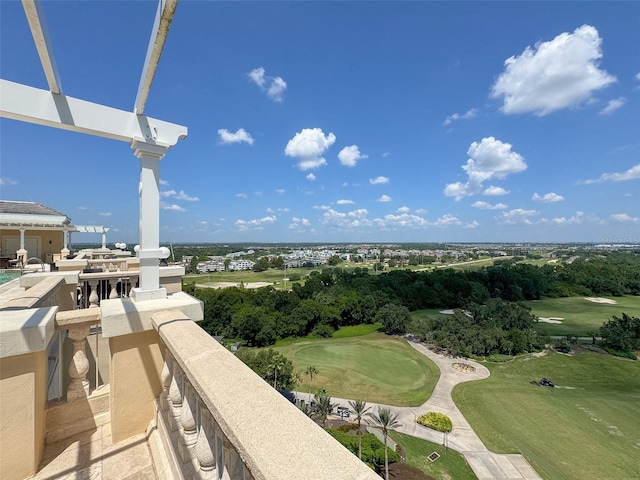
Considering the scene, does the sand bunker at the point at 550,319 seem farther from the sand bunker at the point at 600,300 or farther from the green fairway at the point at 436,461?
the green fairway at the point at 436,461

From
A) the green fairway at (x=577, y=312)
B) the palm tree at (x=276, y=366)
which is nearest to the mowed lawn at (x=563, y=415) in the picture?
the green fairway at (x=577, y=312)

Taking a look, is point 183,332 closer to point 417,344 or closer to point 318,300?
point 417,344

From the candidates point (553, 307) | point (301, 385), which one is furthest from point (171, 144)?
point (553, 307)

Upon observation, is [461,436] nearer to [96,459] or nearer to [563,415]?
→ [563,415]

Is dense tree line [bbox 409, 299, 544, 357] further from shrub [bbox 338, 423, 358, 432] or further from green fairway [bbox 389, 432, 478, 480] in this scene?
shrub [bbox 338, 423, 358, 432]

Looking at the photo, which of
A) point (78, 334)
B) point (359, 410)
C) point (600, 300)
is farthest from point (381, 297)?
point (600, 300)
